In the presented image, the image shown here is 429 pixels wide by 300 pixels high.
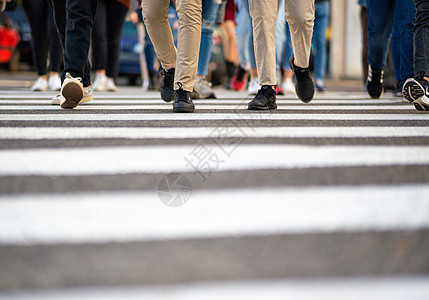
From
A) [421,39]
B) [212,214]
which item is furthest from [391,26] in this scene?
[212,214]

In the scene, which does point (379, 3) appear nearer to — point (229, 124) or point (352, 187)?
point (229, 124)

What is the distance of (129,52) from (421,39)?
796cm

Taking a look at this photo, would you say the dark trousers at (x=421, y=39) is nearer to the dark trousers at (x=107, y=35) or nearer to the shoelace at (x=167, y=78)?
the shoelace at (x=167, y=78)

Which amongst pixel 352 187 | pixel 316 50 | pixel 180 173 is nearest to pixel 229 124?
pixel 180 173

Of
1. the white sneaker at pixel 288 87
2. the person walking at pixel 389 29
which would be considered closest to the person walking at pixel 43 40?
the white sneaker at pixel 288 87

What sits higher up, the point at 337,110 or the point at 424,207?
the point at 424,207

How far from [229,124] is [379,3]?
285 cm

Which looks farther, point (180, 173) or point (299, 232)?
point (180, 173)

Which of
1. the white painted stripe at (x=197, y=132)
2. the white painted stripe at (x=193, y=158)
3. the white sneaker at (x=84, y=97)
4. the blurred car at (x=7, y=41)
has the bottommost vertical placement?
the blurred car at (x=7, y=41)

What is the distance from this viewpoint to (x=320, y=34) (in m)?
7.79

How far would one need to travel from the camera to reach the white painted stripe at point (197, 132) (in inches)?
→ 101

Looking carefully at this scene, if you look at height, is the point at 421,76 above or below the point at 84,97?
above

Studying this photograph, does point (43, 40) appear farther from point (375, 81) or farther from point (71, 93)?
point (375, 81)

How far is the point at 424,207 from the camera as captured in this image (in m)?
1.58
